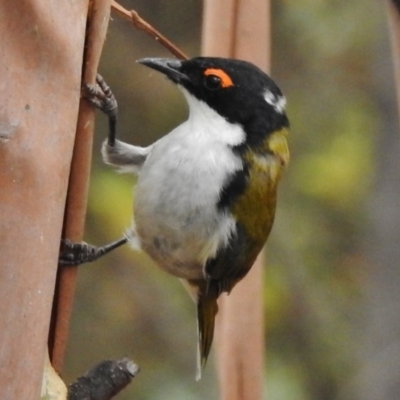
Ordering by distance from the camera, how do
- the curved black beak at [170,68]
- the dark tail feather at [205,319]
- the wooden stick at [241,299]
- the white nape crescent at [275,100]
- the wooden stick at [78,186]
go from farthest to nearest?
the dark tail feather at [205,319] < the white nape crescent at [275,100] < the curved black beak at [170,68] < the wooden stick at [241,299] < the wooden stick at [78,186]

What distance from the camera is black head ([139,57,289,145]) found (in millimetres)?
1996

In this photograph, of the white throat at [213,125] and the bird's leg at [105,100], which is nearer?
the bird's leg at [105,100]

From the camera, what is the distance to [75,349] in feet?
16.1

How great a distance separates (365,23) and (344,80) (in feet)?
1.23

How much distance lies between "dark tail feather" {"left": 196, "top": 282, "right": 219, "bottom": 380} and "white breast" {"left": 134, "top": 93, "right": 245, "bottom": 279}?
20 cm

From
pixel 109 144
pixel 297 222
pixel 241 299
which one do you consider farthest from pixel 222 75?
pixel 297 222

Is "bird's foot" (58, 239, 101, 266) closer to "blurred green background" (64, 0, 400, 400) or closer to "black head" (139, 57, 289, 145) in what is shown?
"black head" (139, 57, 289, 145)

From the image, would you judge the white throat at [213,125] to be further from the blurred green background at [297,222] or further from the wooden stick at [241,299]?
the blurred green background at [297,222]

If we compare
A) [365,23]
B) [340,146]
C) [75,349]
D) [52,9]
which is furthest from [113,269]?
[52,9]

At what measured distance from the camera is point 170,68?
6.52 feet

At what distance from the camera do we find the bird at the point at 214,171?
6.63 feet

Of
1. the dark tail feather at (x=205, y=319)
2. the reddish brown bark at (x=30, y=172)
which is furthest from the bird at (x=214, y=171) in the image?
the reddish brown bark at (x=30, y=172)

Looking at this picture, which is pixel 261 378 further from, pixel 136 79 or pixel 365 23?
pixel 365 23

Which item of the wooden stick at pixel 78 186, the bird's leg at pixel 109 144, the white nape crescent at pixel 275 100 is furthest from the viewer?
the white nape crescent at pixel 275 100
